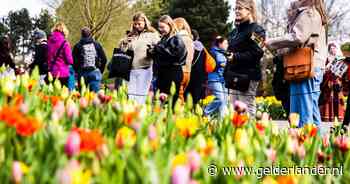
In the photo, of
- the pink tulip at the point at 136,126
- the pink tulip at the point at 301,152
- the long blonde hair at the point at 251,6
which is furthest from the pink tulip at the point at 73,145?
the long blonde hair at the point at 251,6

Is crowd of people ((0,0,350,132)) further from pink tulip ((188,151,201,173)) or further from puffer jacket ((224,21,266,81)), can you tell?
pink tulip ((188,151,201,173))

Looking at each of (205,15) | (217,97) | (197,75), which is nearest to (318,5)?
(197,75)

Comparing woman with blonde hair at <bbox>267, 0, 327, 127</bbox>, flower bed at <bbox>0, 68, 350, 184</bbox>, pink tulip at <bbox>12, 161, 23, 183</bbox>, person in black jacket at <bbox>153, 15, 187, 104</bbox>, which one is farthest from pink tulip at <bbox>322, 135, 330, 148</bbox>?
person in black jacket at <bbox>153, 15, 187, 104</bbox>

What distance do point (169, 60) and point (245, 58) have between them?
152 cm

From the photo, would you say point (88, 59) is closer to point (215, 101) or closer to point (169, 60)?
point (215, 101)

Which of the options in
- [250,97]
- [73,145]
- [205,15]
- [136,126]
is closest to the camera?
[73,145]

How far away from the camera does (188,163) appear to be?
1795 mm

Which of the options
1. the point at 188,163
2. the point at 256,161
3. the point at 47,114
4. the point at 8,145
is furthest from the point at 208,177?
the point at 47,114

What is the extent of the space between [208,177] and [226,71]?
5.05 m

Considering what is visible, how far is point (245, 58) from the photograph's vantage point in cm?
669

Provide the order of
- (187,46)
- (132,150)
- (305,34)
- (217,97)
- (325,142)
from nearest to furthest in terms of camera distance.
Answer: (132,150)
(325,142)
(305,34)
(187,46)
(217,97)

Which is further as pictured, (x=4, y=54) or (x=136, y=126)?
(x=4, y=54)

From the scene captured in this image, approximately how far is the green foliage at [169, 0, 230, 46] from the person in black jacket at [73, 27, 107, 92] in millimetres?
29905

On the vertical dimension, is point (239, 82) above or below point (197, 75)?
below
